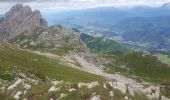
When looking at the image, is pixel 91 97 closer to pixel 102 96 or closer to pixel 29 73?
pixel 102 96

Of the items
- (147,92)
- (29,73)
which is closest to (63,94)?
(147,92)

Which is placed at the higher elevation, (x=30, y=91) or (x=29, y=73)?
(x=30, y=91)

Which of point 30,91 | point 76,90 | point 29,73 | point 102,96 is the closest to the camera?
point 102,96

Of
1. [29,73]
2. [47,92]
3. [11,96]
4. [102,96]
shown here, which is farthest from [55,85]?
[29,73]

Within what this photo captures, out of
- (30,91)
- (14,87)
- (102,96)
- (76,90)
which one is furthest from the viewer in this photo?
(14,87)

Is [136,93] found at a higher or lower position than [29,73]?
higher

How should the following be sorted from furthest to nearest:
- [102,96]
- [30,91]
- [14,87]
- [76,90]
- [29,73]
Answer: [29,73], [14,87], [30,91], [76,90], [102,96]

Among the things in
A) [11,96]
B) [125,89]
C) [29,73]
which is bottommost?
[29,73]

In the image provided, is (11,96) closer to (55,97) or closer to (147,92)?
(55,97)

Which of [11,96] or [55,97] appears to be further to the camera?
[11,96]
